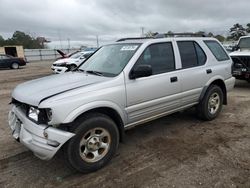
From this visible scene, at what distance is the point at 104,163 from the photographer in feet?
11.4

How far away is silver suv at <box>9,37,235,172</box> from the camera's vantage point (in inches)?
120

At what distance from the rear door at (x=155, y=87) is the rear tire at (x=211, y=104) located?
2.63 feet

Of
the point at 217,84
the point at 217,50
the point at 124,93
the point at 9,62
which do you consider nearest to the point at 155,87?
the point at 124,93

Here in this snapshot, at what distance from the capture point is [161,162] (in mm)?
3584

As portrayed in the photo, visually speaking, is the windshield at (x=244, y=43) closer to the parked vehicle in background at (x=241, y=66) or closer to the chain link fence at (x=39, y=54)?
the parked vehicle in background at (x=241, y=66)

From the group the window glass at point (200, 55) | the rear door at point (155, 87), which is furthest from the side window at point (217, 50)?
the rear door at point (155, 87)

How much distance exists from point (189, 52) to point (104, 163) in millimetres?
2658

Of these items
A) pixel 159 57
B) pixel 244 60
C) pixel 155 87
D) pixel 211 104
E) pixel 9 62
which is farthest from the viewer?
pixel 9 62

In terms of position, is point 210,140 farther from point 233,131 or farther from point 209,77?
point 209,77

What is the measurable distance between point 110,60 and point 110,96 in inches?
37.9

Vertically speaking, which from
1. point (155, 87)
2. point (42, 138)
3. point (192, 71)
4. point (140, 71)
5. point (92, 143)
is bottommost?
point (92, 143)

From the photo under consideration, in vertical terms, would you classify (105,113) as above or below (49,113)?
below

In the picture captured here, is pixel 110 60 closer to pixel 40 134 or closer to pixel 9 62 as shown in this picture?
pixel 40 134

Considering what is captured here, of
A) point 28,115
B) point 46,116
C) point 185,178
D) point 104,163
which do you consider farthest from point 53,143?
point 185,178
